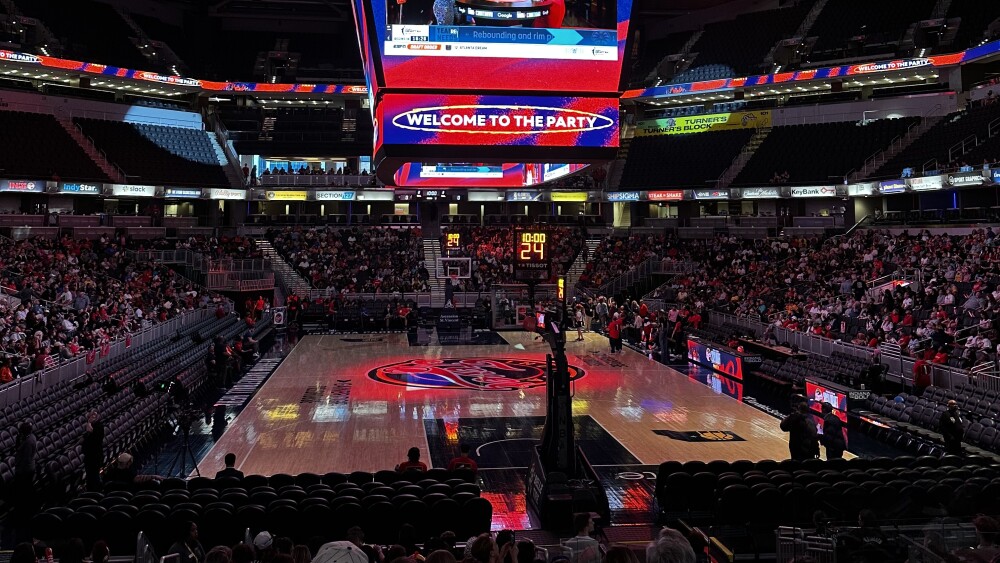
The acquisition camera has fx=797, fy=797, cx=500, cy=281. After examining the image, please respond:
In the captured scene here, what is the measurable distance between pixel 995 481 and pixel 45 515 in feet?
38.1

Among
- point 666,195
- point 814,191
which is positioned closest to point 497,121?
point 814,191

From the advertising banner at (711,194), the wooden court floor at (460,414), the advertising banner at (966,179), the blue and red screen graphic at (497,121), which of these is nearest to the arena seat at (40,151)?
the wooden court floor at (460,414)

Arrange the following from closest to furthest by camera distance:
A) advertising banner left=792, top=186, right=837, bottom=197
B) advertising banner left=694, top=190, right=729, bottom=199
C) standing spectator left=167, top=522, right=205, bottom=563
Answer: standing spectator left=167, top=522, right=205, bottom=563
advertising banner left=792, top=186, right=837, bottom=197
advertising banner left=694, top=190, right=729, bottom=199

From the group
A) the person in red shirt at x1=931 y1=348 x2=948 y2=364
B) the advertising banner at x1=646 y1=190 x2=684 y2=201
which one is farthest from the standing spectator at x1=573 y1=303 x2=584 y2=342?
the advertising banner at x1=646 y1=190 x2=684 y2=201

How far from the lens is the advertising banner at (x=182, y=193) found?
43.9 metres

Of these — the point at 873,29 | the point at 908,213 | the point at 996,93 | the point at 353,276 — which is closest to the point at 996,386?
the point at 908,213

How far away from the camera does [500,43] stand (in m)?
14.5

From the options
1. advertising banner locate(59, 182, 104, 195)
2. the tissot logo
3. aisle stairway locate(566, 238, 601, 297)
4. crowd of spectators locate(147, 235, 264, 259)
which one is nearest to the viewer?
the tissot logo

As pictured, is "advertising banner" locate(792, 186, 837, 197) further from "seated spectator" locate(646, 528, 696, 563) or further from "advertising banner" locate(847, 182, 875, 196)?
"seated spectator" locate(646, 528, 696, 563)

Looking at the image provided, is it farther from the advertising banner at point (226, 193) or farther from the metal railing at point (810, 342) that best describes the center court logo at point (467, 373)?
the advertising banner at point (226, 193)

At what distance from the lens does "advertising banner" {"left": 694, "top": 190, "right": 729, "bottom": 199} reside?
150 feet

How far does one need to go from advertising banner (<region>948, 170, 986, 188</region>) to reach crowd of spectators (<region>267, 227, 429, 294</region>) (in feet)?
80.7

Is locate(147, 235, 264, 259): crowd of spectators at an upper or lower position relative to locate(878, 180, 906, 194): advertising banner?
lower

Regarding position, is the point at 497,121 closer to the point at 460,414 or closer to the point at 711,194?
the point at 460,414
